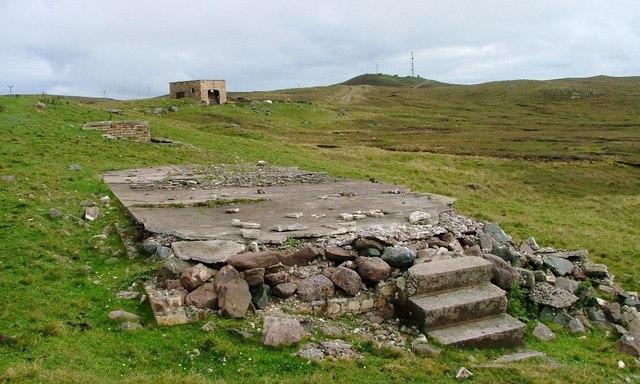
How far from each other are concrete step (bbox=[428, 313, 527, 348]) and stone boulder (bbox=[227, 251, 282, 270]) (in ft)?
8.29

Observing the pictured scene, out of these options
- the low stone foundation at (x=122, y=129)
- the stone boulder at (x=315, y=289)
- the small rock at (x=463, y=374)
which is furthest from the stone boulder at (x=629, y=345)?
the low stone foundation at (x=122, y=129)

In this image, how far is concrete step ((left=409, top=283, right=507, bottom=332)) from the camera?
720 centimetres

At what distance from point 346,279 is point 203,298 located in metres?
2.10

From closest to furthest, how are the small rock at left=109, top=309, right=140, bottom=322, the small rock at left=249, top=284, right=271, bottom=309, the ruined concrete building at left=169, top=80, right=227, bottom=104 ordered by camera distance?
the small rock at left=109, top=309, right=140, bottom=322
the small rock at left=249, top=284, right=271, bottom=309
the ruined concrete building at left=169, top=80, right=227, bottom=104

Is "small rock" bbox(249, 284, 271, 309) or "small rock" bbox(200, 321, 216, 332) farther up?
"small rock" bbox(249, 284, 271, 309)

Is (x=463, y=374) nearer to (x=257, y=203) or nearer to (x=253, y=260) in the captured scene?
(x=253, y=260)

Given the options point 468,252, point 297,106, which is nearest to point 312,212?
point 468,252

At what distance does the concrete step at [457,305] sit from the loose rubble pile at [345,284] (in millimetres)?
266

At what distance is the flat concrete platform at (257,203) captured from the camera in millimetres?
9461

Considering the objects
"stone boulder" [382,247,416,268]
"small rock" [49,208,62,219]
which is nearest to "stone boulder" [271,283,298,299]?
"stone boulder" [382,247,416,268]

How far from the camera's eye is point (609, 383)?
640cm

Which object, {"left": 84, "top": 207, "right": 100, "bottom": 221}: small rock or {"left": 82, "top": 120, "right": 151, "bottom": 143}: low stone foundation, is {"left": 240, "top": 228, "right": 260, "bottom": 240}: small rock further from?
{"left": 82, "top": 120, "right": 151, "bottom": 143}: low stone foundation

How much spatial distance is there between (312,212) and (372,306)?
3.83 m

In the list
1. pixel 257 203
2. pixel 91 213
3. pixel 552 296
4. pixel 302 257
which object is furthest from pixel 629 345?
pixel 91 213
